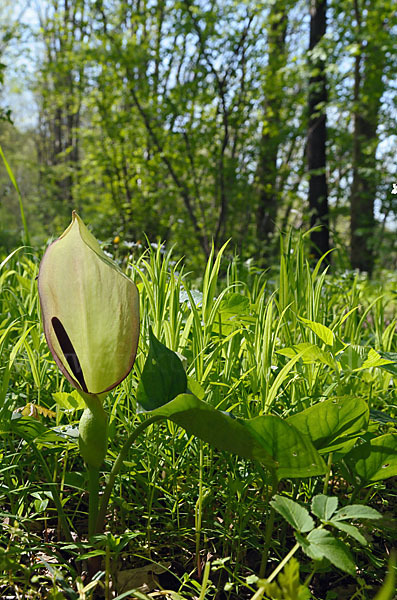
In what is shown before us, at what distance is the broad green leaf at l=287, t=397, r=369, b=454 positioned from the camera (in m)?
0.63

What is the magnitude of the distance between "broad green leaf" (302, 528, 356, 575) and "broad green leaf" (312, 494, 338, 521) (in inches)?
0.8

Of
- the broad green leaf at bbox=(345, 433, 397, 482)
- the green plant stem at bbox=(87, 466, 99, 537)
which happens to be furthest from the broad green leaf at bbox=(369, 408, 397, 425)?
the green plant stem at bbox=(87, 466, 99, 537)

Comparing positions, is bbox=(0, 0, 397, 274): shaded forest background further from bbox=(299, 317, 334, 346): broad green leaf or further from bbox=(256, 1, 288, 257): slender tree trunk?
bbox=(299, 317, 334, 346): broad green leaf

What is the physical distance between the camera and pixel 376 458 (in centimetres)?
71

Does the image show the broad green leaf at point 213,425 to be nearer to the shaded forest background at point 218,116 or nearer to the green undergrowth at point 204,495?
the green undergrowth at point 204,495

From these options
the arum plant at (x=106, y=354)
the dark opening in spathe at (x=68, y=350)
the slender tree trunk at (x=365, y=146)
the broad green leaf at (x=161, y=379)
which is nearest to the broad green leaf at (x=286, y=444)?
the arum plant at (x=106, y=354)

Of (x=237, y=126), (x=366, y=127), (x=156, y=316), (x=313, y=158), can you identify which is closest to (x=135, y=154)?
(x=237, y=126)

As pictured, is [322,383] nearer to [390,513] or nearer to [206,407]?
[390,513]

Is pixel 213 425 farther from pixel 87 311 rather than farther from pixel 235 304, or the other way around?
pixel 235 304

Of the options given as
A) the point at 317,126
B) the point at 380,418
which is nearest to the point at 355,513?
the point at 380,418

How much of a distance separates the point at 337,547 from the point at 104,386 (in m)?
0.36

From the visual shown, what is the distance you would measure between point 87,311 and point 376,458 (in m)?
0.50

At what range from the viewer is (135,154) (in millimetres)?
6469

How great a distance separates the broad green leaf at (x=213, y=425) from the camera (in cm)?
A: 55
